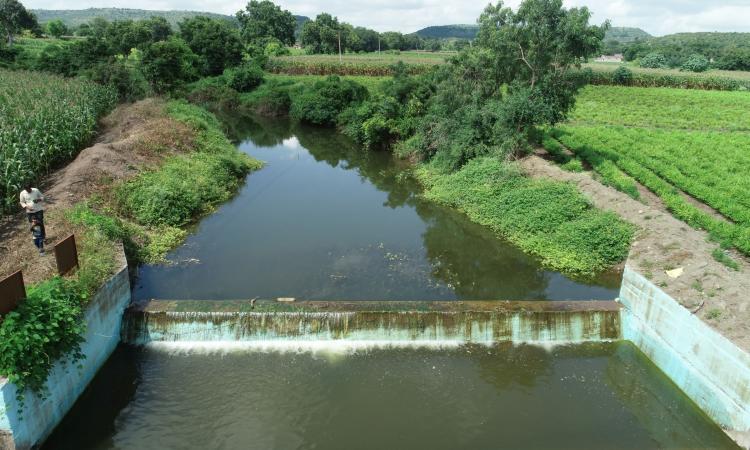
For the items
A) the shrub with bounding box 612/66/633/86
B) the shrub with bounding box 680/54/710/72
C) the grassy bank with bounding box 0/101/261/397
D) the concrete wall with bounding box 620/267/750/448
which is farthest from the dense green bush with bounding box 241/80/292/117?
the shrub with bounding box 680/54/710/72

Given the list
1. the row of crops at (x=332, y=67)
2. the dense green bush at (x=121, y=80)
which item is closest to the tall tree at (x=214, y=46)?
the row of crops at (x=332, y=67)

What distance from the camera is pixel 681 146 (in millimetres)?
25484

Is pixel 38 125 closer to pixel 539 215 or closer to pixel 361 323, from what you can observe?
pixel 361 323

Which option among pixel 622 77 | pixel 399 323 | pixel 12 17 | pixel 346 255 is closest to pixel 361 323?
pixel 399 323

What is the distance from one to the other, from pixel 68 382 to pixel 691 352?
40.3 feet

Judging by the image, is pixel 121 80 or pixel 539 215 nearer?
pixel 539 215

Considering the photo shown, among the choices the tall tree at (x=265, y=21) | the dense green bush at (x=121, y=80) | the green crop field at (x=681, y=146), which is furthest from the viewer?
the tall tree at (x=265, y=21)

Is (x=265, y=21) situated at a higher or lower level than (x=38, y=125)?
higher

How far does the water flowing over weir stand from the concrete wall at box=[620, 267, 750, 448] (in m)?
0.69

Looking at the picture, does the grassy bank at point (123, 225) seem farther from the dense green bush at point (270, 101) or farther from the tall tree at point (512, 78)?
the dense green bush at point (270, 101)

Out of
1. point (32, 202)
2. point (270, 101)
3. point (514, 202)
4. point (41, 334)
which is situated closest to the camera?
point (41, 334)

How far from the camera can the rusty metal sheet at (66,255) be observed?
35.0ft

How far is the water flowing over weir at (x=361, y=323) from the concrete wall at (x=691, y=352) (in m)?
0.69

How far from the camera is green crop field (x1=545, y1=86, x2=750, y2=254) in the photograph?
57.7ft
